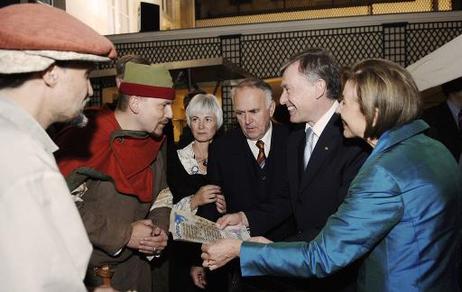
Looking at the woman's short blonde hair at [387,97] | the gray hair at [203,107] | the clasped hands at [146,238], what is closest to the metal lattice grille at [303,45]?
the gray hair at [203,107]

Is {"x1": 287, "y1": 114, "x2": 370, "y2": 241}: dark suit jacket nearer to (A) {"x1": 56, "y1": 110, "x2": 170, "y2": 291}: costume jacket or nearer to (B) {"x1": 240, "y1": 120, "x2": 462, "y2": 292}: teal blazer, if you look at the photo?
(B) {"x1": 240, "y1": 120, "x2": 462, "y2": 292}: teal blazer

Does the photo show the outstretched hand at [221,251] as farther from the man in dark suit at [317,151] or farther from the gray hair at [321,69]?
the gray hair at [321,69]

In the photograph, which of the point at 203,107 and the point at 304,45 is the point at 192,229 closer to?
the point at 203,107

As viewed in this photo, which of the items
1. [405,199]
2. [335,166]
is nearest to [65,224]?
[405,199]

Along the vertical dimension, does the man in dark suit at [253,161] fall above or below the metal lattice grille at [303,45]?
below

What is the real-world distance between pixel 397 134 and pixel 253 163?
5.32 ft

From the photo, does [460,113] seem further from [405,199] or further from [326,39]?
[326,39]

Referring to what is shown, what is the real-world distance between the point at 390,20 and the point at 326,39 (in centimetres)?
121

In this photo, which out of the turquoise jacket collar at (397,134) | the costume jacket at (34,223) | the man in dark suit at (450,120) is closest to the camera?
the costume jacket at (34,223)

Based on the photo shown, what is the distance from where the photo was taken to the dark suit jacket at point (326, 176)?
2641 mm

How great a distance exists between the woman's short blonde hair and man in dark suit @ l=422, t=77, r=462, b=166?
280 cm

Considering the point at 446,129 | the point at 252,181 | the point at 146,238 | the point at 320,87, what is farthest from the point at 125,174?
the point at 446,129

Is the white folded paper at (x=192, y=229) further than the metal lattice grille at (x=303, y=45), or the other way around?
the metal lattice grille at (x=303, y=45)

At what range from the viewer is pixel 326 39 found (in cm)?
841
